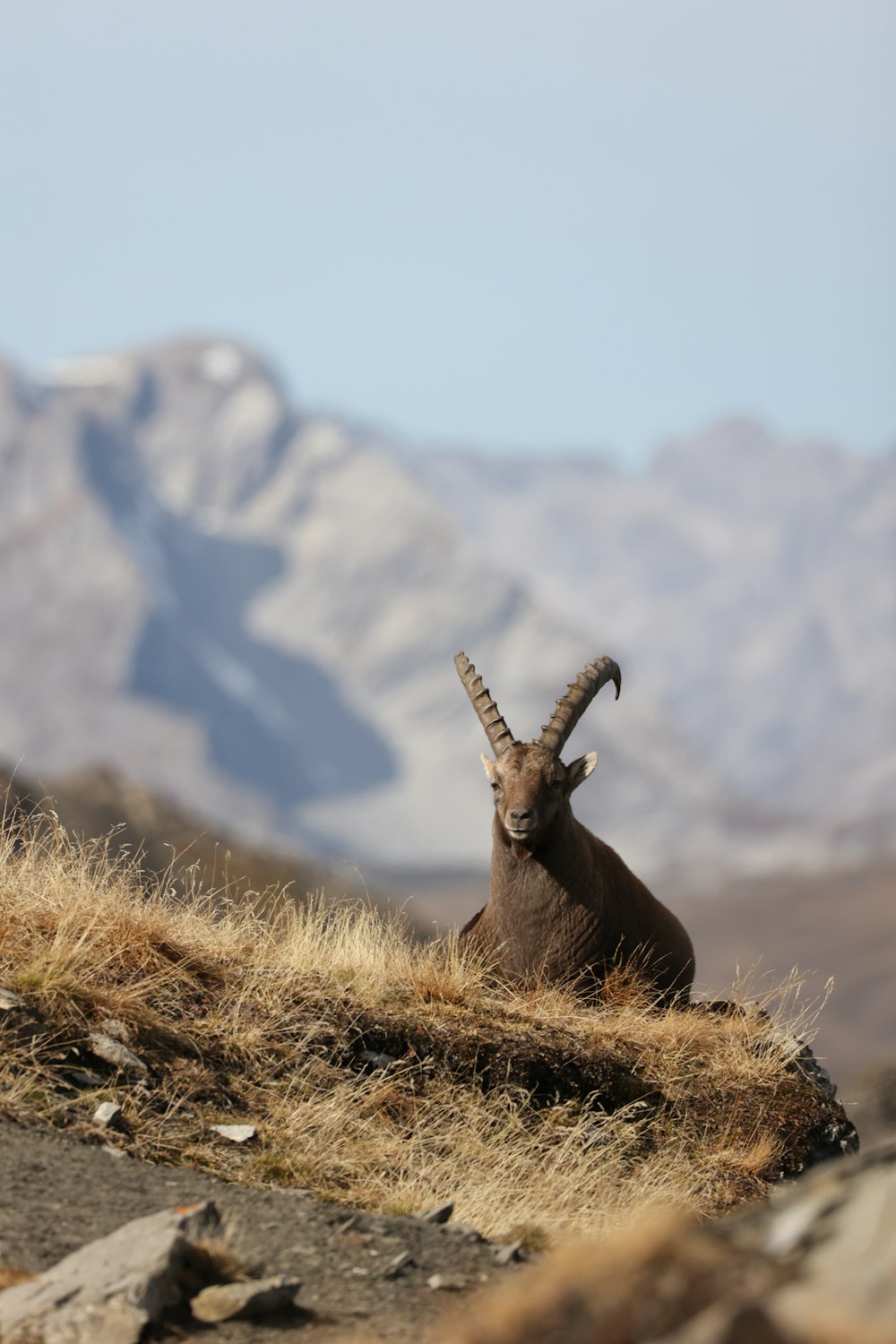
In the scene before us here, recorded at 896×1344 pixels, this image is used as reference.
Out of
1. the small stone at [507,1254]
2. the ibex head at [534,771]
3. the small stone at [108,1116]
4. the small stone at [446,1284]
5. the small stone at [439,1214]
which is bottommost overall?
the small stone at [108,1116]

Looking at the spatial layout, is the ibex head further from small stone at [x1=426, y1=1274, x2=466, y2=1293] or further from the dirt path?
small stone at [x1=426, y1=1274, x2=466, y2=1293]

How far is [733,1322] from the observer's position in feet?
14.4

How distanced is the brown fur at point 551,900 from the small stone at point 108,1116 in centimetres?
401

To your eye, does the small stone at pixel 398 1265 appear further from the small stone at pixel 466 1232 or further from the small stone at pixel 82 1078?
the small stone at pixel 82 1078

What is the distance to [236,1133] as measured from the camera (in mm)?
8594

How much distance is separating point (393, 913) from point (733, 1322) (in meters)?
8.00

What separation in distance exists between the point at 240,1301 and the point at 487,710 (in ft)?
23.8

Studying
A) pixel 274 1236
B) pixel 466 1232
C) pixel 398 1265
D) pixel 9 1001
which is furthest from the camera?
pixel 9 1001

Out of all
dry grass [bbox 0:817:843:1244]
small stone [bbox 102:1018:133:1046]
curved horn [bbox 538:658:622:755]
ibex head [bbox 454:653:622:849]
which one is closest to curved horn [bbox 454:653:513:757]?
ibex head [bbox 454:653:622:849]

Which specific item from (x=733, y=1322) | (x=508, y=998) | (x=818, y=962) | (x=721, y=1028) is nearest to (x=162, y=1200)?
(x=733, y=1322)

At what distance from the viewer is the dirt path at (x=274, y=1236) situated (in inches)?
253

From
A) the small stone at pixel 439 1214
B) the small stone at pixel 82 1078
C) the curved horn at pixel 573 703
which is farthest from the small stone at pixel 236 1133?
the curved horn at pixel 573 703

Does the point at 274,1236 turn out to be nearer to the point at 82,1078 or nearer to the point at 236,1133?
the point at 236,1133

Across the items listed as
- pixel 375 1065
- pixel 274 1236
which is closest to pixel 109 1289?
pixel 274 1236
